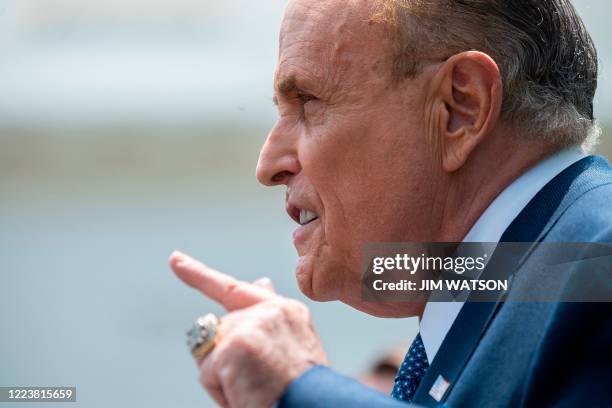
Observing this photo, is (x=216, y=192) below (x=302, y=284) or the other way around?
the other way around

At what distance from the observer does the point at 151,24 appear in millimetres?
9734

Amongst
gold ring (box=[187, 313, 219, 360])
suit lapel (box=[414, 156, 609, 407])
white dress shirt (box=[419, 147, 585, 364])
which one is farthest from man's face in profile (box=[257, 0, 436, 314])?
gold ring (box=[187, 313, 219, 360])

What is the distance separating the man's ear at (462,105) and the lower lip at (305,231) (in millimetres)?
→ 354

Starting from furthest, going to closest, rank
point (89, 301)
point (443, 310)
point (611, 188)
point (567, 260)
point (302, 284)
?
point (89, 301) < point (302, 284) < point (443, 310) < point (611, 188) < point (567, 260)

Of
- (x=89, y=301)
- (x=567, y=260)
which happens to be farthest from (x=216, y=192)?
(x=567, y=260)

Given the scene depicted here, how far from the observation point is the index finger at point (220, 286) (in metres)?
1.87

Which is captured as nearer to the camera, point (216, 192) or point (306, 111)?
point (306, 111)

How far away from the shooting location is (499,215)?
2.29m

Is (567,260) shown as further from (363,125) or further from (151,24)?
(151,24)

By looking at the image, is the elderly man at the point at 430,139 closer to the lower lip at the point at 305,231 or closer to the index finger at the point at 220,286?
the lower lip at the point at 305,231

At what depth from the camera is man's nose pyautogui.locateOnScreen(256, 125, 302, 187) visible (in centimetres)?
254

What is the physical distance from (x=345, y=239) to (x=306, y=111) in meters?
0.35

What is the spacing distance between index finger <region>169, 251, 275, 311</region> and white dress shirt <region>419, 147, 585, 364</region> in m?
0.57

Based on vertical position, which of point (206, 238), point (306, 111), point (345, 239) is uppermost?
point (206, 238)
